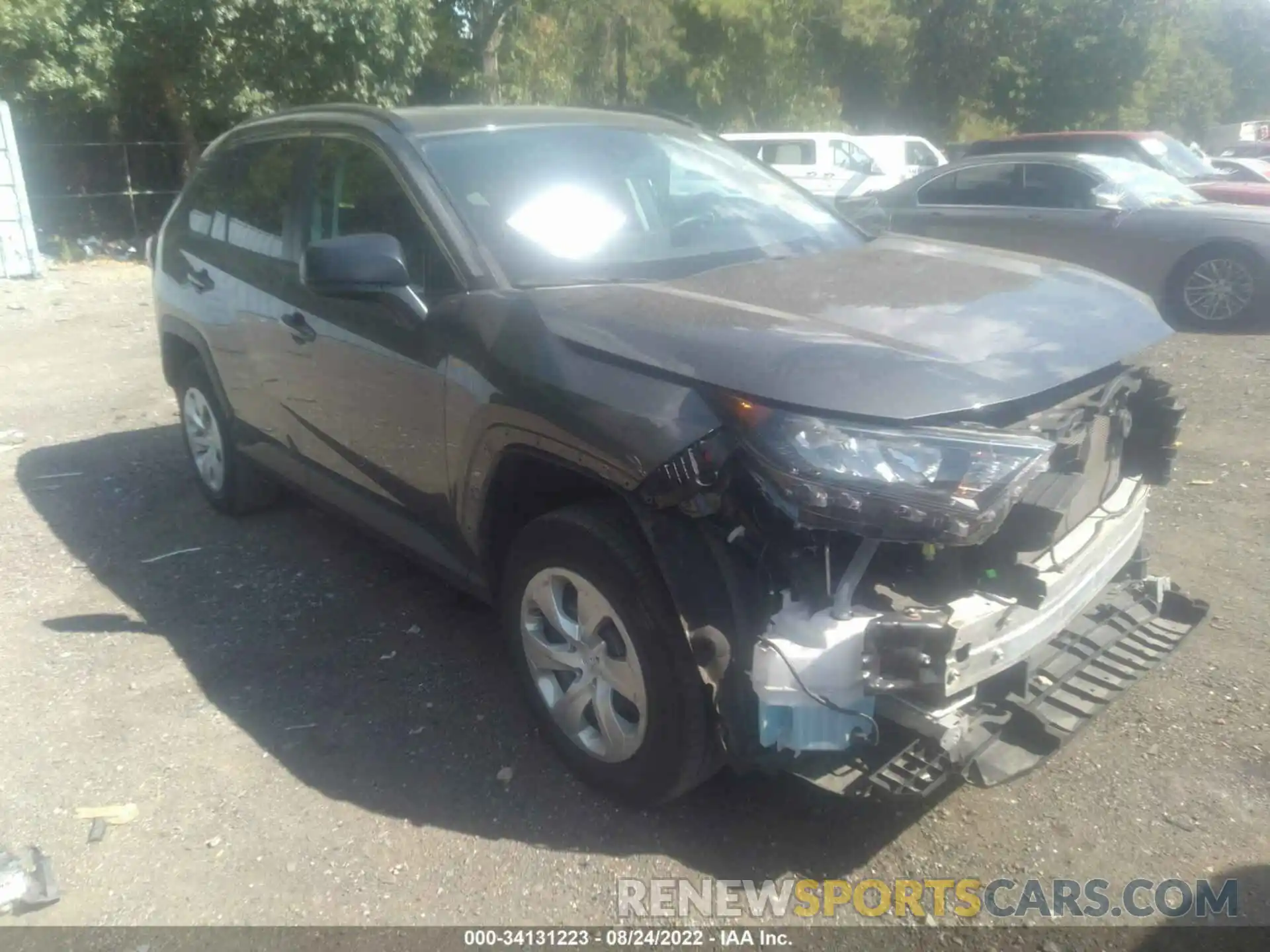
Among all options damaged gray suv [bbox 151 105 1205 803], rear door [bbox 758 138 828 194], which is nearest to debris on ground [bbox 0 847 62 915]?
damaged gray suv [bbox 151 105 1205 803]

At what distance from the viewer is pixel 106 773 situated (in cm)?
346

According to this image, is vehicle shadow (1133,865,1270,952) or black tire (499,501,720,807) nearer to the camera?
vehicle shadow (1133,865,1270,952)

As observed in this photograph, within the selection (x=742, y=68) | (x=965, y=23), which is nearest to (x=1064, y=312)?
(x=742, y=68)

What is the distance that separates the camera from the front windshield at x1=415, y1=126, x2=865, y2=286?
11.3ft

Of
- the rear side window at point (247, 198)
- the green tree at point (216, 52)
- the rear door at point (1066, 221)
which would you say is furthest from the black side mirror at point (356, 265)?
the green tree at point (216, 52)

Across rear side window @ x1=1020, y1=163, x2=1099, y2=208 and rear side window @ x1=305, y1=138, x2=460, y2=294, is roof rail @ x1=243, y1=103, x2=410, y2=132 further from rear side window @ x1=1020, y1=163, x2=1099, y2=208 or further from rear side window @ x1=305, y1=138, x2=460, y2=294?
rear side window @ x1=1020, y1=163, x2=1099, y2=208

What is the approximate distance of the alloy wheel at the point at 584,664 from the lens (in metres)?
2.94

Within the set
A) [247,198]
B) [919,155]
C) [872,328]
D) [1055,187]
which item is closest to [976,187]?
[1055,187]

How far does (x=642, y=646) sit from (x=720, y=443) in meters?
0.59

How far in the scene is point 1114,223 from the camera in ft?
33.2

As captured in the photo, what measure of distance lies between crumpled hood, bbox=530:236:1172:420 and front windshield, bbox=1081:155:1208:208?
25.1ft

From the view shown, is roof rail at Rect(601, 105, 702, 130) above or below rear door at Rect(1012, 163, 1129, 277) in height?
above

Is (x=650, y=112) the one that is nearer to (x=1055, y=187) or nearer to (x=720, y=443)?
(x=720, y=443)

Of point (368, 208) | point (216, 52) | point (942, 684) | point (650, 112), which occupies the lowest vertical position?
point (942, 684)
